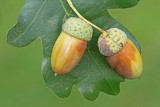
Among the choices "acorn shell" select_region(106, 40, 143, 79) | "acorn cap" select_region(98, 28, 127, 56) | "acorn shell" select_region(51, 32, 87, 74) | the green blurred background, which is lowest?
the green blurred background

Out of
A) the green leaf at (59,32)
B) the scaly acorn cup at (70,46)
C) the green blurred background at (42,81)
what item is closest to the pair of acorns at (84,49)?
the scaly acorn cup at (70,46)

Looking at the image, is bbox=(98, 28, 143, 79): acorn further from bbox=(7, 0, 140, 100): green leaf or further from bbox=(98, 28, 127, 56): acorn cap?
bbox=(7, 0, 140, 100): green leaf

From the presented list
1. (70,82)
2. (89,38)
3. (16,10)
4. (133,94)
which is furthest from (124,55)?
(16,10)

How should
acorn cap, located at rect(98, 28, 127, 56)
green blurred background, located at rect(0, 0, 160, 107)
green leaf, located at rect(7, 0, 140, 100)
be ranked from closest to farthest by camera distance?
acorn cap, located at rect(98, 28, 127, 56) < green leaf, located at rect(7, 0, 140, 100) < green blurred background, located at rect(0, 0, 160, 107)

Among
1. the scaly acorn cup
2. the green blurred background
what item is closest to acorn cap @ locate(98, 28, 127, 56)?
the scaly acorn cup

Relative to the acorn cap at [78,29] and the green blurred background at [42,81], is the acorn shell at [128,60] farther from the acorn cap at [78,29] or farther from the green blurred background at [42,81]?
the green blurred background at [42,81]

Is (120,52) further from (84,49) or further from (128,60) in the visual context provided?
(84,49)

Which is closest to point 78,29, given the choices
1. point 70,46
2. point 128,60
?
point 70,46
